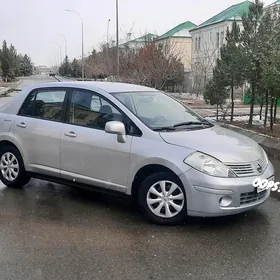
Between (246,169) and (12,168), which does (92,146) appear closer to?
(12,168)

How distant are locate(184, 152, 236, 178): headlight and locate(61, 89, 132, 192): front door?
0.85 metres

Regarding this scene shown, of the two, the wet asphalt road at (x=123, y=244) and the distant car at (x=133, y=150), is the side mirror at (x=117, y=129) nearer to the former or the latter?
the distant car at (x=133, y=150)

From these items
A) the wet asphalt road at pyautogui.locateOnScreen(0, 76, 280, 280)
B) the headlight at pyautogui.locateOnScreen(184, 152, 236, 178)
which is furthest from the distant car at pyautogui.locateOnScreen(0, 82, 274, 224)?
the wet asphalt road at pyautogui.locateOnScreen(0, 76, 280, 280)

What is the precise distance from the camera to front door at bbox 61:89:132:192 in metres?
5.00

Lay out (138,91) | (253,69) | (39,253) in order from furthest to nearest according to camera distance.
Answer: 1. (253,69)
2. (138,91)
3. (39,253)

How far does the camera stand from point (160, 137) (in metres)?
4.79

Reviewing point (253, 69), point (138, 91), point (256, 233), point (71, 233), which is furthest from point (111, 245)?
point (253, 69)

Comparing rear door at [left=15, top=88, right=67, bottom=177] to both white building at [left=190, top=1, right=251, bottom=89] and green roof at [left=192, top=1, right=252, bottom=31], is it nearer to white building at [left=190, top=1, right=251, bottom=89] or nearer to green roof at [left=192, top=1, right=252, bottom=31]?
white building at [left=190, top=1, right=251, bottom=89]

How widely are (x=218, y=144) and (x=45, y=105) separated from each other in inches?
101

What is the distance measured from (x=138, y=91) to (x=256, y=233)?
2417 mm

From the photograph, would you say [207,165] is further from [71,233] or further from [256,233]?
[71,233]

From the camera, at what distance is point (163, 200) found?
470 cm

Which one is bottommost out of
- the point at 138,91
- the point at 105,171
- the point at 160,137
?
the point at 105,171

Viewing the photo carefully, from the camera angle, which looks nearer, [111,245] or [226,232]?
[111,245]
